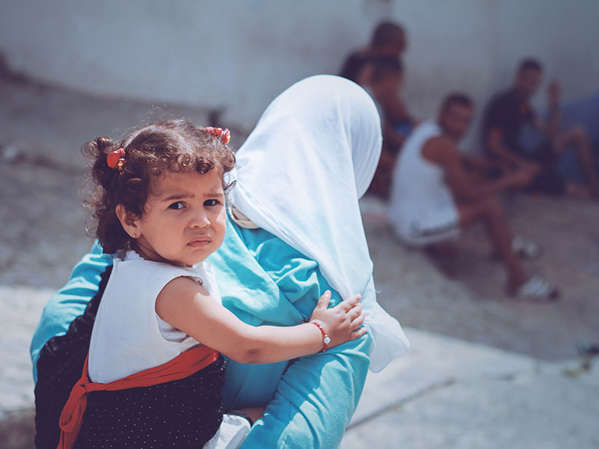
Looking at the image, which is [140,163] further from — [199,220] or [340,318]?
[340,318]

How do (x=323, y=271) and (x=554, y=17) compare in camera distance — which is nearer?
(x=323, y=271)

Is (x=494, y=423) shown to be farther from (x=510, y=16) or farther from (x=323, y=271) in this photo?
(x=510, y=16)

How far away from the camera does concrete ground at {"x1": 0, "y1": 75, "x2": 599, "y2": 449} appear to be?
2.89 metres

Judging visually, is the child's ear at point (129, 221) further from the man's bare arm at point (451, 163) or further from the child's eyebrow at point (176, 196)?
the man's bare arm at point (451, 163)

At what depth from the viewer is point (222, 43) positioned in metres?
5.43

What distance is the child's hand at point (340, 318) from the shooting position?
1.61 metres

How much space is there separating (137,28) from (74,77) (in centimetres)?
67

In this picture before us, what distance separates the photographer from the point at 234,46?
Answer: 5.49 meters

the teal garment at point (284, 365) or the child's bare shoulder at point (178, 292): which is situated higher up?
the child's bare shoulder at point (178, 292)

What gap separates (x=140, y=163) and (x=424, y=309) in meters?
3.27

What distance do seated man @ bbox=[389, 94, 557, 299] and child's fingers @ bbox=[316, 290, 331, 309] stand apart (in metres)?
3.72

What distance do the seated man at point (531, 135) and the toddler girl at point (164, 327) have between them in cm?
574

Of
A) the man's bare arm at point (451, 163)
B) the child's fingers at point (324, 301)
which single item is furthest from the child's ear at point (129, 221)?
the man's bare arm at point (451, 163)

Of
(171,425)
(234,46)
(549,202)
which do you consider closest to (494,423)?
(171,425)
